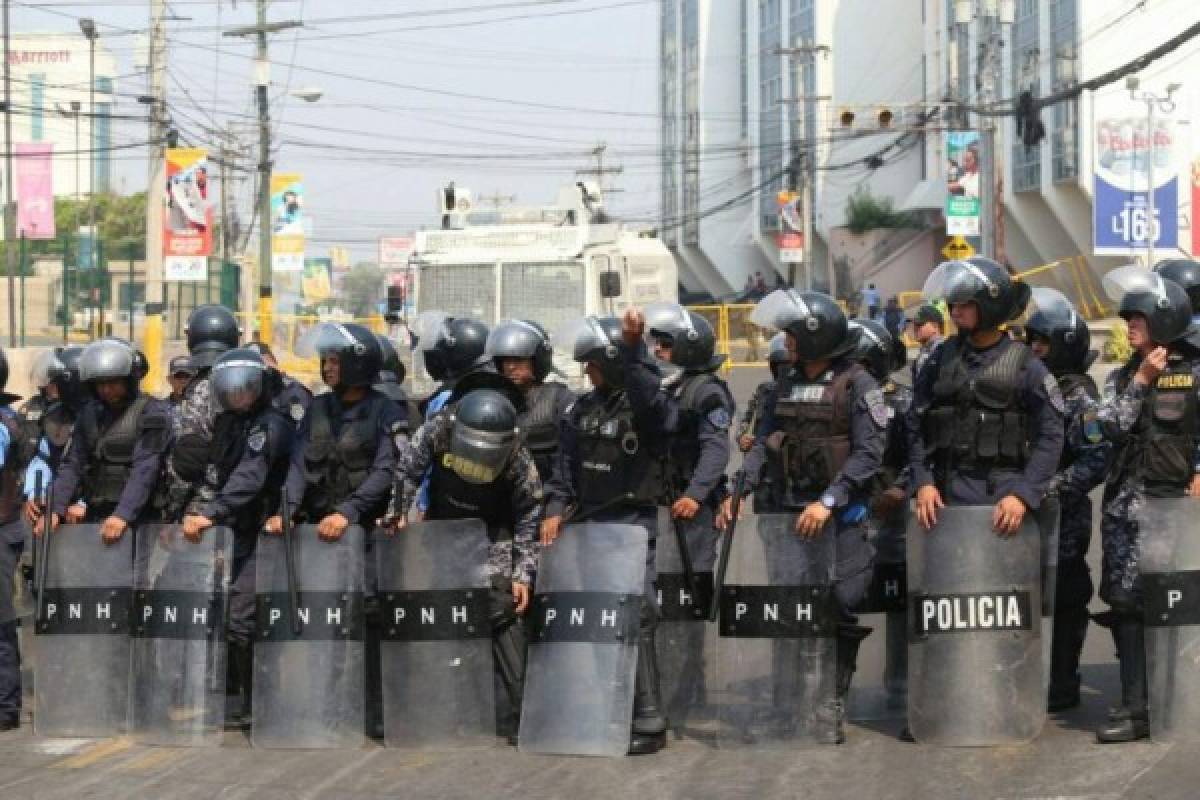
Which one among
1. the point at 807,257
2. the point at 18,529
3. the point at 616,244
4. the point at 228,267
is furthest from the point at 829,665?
the point at 807,257

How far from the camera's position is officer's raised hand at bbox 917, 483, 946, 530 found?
8008 millimetres

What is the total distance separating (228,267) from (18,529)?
134ft

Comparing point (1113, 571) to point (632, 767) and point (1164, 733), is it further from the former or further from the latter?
point (632, 767)

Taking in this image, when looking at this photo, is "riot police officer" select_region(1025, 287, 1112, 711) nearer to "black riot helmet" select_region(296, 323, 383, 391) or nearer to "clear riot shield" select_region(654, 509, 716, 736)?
"clear riot shield" select_region(654, 509, 716, 736)

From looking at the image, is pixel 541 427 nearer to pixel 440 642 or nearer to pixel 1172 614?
pixel 440 642

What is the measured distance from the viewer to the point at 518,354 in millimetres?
8938

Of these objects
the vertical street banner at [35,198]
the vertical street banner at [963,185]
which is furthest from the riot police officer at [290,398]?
the vertical street banner at [35,198]

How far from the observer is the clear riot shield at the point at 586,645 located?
8.12m

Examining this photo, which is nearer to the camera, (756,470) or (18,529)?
(756,470)

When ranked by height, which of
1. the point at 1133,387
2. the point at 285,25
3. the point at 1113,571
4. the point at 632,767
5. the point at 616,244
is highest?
the point at 285,25

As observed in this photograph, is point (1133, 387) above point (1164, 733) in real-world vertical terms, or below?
above

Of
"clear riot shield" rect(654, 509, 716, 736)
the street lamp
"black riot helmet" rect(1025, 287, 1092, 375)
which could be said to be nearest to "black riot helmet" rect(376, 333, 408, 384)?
"clear riot shield" rect(654, 509, 716, 736)

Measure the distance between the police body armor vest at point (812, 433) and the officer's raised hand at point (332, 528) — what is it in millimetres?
1857

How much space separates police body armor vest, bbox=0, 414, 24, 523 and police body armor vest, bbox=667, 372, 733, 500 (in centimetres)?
309
